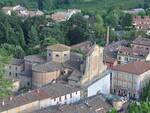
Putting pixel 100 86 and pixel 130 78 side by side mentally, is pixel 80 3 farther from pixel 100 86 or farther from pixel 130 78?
pixel 100 86

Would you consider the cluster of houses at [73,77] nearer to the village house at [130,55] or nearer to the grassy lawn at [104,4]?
the village house at [130,55]

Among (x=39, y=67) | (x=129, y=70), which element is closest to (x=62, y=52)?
(x=39, y=67)

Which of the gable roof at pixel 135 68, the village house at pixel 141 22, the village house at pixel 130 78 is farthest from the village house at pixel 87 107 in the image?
the village house at pixel 141 22

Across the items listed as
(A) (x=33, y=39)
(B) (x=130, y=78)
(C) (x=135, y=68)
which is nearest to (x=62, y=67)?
(B) (x=130, y=78)

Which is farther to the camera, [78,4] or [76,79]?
[78,4]

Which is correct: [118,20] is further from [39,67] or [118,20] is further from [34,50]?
[39,67]
